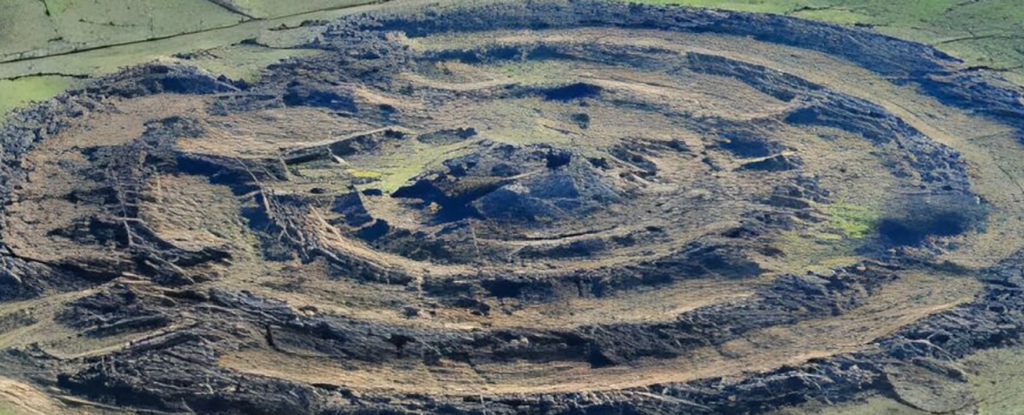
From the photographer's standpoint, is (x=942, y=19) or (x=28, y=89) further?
(x=942, y=19)

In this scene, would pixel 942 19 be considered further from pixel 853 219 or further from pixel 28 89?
pixel 28 89

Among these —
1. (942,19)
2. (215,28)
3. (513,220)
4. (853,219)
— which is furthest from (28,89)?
(942,19)

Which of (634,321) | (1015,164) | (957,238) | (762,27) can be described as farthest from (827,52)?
(634,321)

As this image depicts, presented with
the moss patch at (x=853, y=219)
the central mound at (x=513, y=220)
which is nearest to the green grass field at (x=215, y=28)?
the central mound at (x=513, y=220)

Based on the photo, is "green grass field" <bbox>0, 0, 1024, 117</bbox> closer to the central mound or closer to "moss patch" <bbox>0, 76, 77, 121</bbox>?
"moss patch" <bbox>0, 76, 77, 121</bbox>

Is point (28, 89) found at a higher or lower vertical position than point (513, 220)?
higher

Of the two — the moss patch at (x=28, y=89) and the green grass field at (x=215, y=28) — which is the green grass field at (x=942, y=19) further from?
the moss patch at (x=28, y=89)

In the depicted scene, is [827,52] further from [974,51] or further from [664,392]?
[664,392]

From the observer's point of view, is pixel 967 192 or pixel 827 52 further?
pixel 827 52
